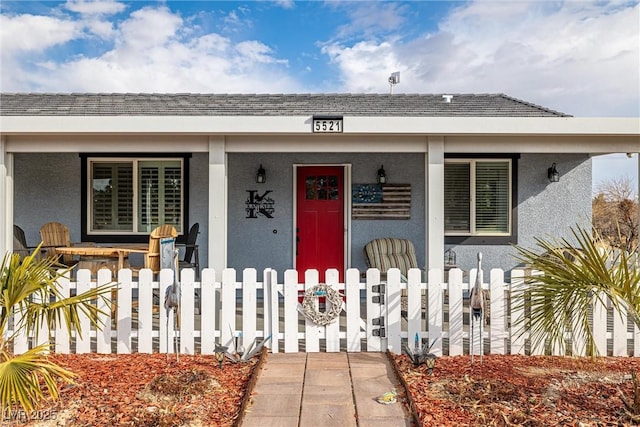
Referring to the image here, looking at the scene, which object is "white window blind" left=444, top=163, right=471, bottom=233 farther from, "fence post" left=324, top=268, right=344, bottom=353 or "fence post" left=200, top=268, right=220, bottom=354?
"fence post" left=200, top=268, right=220, bottom=354

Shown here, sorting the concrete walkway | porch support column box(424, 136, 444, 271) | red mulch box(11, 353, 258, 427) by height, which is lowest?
the concrete walkway

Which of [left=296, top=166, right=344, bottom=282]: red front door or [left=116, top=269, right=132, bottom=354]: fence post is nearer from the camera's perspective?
[left=116, top=269, right=132, bottom=354]: fence post

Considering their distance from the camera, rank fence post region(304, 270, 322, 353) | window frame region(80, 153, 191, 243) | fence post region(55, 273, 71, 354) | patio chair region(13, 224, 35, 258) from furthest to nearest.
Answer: window frame region(80, 153, 191, 243)
patio chair region(13, 224, 35, 258)
fence post region(304, 270, 322, 353)
fence post region(55, 273, 71, 354)

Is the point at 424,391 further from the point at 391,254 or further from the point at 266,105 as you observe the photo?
the point at 266,105

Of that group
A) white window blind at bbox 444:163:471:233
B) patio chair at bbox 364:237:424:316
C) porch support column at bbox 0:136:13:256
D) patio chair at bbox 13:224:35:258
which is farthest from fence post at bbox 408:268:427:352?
patio chair at bbox 13:224:35:258

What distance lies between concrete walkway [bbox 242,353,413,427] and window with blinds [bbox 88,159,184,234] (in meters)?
4.05

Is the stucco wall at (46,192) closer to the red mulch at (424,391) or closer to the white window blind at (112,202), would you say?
the white window blind at (112,202)

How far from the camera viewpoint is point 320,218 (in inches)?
308

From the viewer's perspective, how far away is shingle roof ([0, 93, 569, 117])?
284 inches

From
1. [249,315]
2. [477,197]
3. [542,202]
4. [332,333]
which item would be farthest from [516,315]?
[542,202]

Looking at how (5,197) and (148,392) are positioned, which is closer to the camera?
(148,392)

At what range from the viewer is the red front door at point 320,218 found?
7.79 meters

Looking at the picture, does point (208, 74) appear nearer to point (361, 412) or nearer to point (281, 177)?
point (281, 177)

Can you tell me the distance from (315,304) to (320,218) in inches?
134
